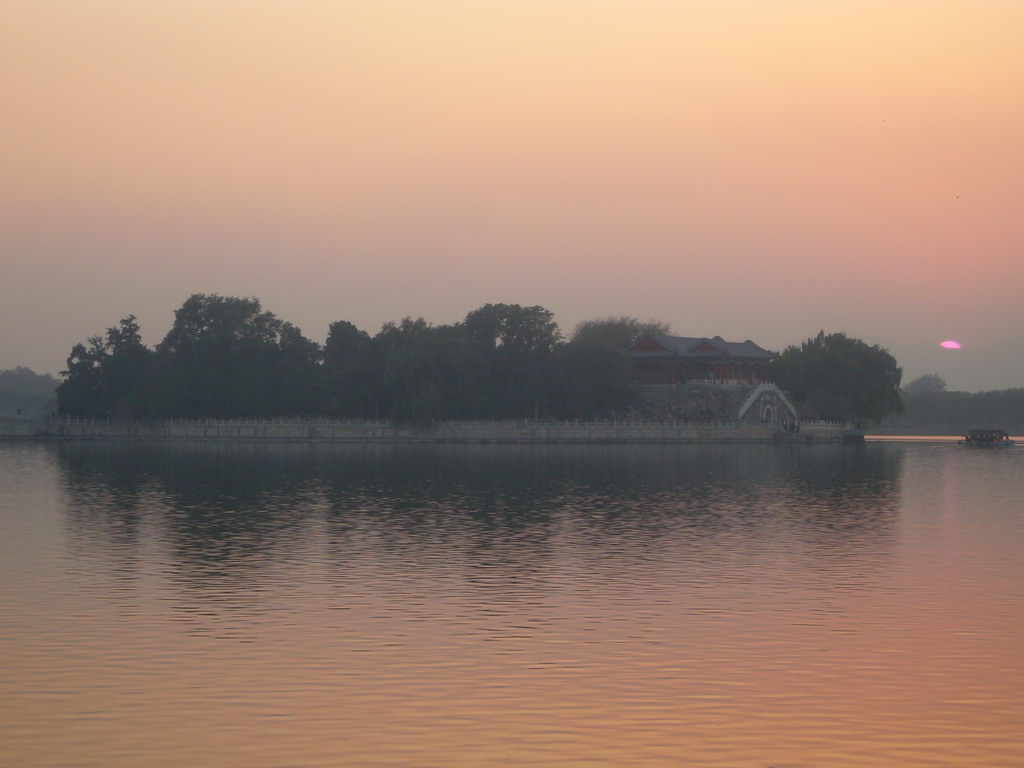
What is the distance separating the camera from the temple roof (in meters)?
130

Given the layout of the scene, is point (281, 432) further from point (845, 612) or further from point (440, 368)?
point (845, 612)

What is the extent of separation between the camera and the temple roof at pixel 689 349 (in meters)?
130

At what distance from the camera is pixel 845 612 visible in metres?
20.4

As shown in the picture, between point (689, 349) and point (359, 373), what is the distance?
37696mm

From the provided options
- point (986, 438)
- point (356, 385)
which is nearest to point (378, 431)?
point (356, 385)

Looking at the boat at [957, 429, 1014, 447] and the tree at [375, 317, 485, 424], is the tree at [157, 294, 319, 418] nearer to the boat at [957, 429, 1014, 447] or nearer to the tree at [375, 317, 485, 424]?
the tree at [375, 317, 485, 424]

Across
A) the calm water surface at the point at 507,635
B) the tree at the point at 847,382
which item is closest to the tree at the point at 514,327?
the tree at the point at 847,382

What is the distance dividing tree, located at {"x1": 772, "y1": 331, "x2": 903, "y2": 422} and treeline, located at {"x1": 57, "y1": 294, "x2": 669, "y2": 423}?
21.2 meters

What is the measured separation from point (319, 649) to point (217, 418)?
98633mm

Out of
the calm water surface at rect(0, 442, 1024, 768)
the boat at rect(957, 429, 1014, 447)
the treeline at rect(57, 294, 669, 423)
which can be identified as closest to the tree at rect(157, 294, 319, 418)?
the treeline at rect(57, 294, 669, 423)

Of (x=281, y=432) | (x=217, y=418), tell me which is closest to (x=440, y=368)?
(x=281, y=432)

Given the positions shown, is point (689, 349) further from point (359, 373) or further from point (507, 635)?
point (507, 635)

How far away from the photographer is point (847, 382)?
5074 inches

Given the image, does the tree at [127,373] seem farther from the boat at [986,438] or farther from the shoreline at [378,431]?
the boat at [986,438]
